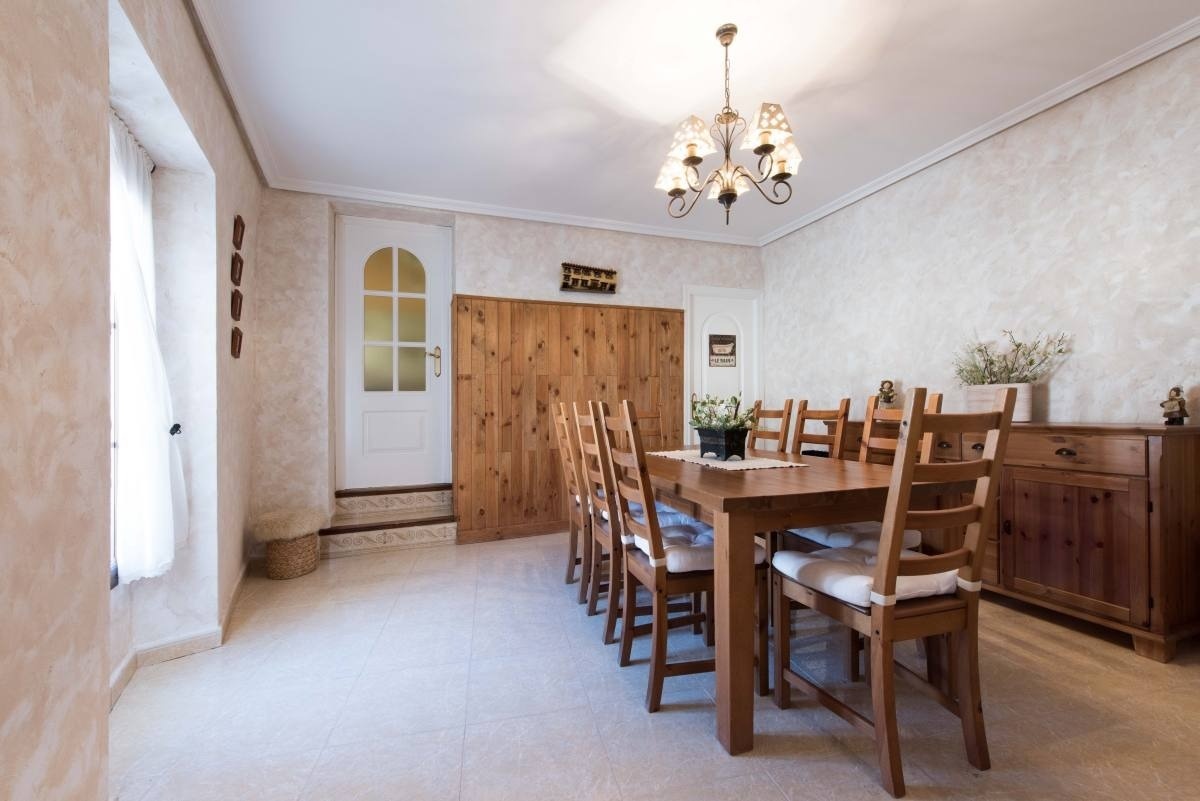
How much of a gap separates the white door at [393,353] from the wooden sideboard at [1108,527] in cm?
363

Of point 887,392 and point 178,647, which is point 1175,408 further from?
point 178,647

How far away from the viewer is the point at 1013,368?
2748 mm

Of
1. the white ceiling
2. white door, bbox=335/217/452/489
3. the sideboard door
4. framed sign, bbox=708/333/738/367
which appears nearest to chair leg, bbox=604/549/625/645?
the sideboard door

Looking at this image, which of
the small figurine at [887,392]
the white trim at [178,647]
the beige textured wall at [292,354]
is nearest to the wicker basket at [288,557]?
the beige textured wall at [292,354]

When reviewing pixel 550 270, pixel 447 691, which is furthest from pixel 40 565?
pixel 550 270

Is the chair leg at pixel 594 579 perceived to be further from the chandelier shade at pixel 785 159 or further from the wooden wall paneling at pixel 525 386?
the chandelier shade at pixel 785 159

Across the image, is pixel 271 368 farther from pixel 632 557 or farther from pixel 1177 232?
pixel 1177 232

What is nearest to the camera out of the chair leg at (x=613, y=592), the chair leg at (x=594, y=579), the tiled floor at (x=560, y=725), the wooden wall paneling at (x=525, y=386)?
the tiled floor at (x=560, y=725)

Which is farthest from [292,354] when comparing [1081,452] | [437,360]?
[1081,452]

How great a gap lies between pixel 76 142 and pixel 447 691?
1.95 m

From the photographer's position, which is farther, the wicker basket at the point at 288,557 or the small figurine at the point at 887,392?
the small figurine at the point at 887,392

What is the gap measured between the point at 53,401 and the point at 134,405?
1.06 metres

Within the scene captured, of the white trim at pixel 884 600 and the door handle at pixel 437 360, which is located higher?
the door handle at pixel 437 360

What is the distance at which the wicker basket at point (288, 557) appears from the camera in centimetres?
300
